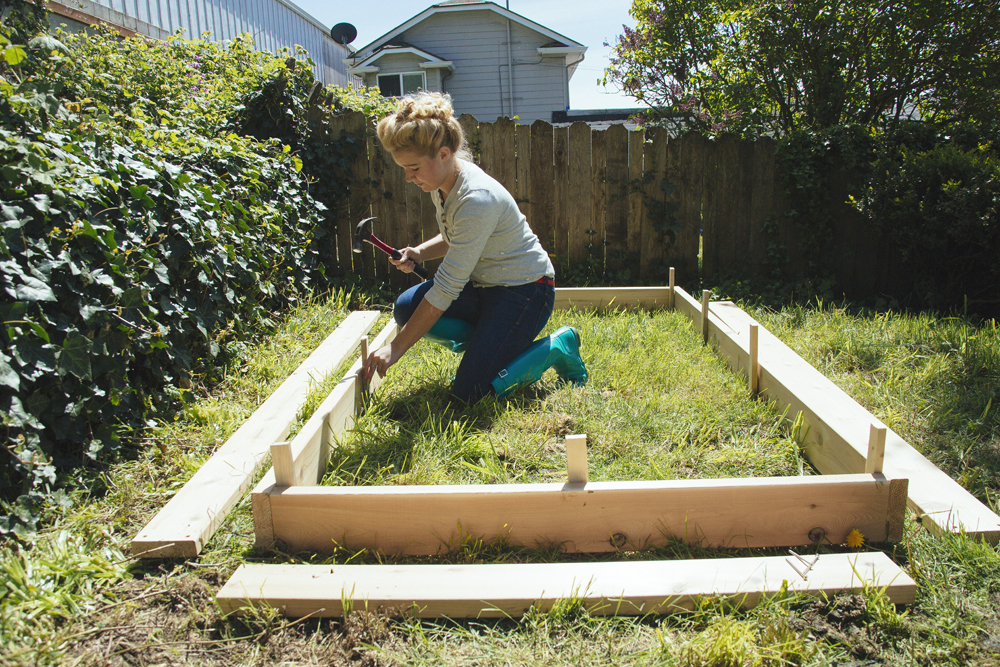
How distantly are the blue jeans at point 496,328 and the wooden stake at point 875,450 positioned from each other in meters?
1.53

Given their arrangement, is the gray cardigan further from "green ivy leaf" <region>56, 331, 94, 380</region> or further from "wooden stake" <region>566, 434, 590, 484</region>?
"green ivy leaf" <region>56, 331, 94, 380</region>

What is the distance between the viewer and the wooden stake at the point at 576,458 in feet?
6.23

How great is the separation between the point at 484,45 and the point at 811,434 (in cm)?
1553

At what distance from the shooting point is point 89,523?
2127 mm

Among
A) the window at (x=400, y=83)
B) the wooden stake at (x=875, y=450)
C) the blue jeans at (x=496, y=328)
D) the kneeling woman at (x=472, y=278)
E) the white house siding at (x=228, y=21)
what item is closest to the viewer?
the wooden stake at (x=875, y=450)

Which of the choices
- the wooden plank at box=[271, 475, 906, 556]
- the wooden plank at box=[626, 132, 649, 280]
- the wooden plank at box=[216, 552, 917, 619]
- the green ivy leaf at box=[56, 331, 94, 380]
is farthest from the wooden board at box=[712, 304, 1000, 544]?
the wooden plank at box=[626, 132, 649, 280]

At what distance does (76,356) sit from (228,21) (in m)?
10.7

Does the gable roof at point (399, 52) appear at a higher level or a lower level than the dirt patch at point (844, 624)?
higher

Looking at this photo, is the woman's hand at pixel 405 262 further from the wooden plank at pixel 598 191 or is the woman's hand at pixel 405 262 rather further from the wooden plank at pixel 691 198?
the wooden plank at pixel 691 198

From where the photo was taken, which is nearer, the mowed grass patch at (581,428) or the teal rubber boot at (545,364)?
the mowed grass patch at (581,428)

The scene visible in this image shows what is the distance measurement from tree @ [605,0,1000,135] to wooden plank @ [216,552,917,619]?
5.22 m

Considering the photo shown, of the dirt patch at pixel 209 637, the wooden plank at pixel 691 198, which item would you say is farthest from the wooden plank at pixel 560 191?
the dirt patch at pixel 209 637

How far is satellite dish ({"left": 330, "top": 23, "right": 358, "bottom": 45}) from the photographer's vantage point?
17.5 meters

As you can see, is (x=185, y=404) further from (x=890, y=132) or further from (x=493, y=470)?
(x=890, y=132)
